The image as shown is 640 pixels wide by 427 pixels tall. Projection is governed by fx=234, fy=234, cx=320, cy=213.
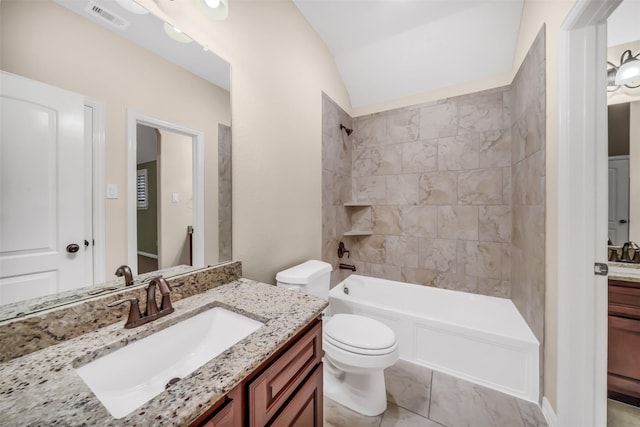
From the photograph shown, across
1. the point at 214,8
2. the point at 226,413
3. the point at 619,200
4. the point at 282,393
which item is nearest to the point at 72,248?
the point at 226,413

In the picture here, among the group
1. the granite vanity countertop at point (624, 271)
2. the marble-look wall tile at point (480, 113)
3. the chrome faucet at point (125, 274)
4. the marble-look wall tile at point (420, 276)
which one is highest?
the marble-look wall tile at point (480, 113)

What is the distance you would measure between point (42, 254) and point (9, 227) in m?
0.11

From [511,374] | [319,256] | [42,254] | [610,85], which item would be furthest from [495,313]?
[42,254]

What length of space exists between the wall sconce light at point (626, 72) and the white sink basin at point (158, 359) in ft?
9.21

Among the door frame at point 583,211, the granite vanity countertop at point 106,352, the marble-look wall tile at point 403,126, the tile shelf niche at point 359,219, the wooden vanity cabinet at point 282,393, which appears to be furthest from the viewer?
the tile shelf niche at point 359,219

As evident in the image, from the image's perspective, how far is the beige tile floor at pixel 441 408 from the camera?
130 centimetres

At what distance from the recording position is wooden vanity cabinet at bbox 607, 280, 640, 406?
1.31 m

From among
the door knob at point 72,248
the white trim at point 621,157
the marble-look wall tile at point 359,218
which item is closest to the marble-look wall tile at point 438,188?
the marble-look wall tile at point 359,218

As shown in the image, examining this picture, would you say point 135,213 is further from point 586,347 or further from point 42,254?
point 586,347

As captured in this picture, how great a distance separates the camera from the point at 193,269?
3.76ft

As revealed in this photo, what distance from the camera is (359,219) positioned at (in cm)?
274

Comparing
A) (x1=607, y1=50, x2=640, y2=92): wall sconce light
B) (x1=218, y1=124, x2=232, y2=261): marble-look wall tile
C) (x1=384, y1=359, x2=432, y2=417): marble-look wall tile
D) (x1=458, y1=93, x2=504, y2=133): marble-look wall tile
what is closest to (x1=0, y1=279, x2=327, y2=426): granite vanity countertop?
(x1=218, y1=124, x2=232, y2=261): marble-look wall tile

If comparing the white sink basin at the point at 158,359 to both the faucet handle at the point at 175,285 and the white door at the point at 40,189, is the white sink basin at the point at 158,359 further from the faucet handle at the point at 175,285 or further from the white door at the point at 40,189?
the white door at the point at 40,189

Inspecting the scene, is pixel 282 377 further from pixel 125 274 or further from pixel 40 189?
pixel 40 189
